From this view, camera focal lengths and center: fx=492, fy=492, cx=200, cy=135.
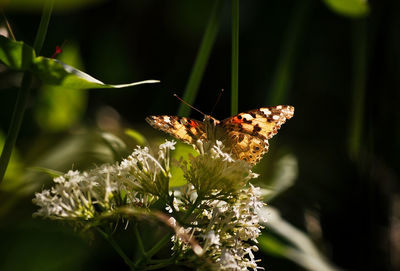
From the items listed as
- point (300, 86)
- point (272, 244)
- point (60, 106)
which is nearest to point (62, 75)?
point (272, 244)

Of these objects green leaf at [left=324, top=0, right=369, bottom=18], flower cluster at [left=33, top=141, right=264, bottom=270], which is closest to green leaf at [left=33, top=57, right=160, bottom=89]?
flower cluster at [left=33, top=141, right=264, bottom=270]

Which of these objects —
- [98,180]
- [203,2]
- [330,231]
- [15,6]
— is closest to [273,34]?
[203,2]

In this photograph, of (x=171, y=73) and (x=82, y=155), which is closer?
(x=82, y=155)

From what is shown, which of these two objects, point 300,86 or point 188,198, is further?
point 300,86

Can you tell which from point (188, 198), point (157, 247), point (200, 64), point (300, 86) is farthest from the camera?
point (300, 86)

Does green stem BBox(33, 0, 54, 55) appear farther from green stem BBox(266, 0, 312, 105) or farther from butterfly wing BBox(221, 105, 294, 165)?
green stem BBox(266, 0, 312, 105)

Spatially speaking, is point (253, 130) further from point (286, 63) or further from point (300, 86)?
point (300, 86)

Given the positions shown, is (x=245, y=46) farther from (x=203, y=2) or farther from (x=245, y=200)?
(x=245, y=200)
